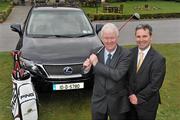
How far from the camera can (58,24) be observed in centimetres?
794

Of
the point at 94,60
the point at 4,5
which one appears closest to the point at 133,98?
the point at 94,60

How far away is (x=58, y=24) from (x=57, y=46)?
3.71 ft

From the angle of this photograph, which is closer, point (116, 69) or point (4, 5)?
point (116, 69)

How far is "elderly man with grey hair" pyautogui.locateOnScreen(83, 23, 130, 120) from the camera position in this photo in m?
3.88

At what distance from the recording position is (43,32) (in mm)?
7648

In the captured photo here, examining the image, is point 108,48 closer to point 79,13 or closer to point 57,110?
point 57,110

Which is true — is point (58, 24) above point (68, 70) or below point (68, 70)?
above

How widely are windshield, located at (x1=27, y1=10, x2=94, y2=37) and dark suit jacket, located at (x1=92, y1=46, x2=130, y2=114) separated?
3.67m

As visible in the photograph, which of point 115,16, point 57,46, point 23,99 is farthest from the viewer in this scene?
point 115,16

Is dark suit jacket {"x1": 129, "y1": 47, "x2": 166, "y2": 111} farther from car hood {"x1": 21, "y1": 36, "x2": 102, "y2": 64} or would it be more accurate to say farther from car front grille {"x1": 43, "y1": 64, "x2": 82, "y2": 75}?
car hood {"x1": 21, "y1": 36, "x2": 102, "y2": 64}

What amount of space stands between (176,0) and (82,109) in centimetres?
3298

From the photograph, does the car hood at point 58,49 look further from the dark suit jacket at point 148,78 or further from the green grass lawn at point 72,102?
the dark suit jacket at point 148,78

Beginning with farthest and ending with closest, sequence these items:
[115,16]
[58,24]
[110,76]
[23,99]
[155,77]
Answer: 1. [115,16]
2. [58,24]
3. [23,99]
4. [155,77]
5. [110,76]

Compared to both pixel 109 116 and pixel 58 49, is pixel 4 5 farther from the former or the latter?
pixel 109 116
